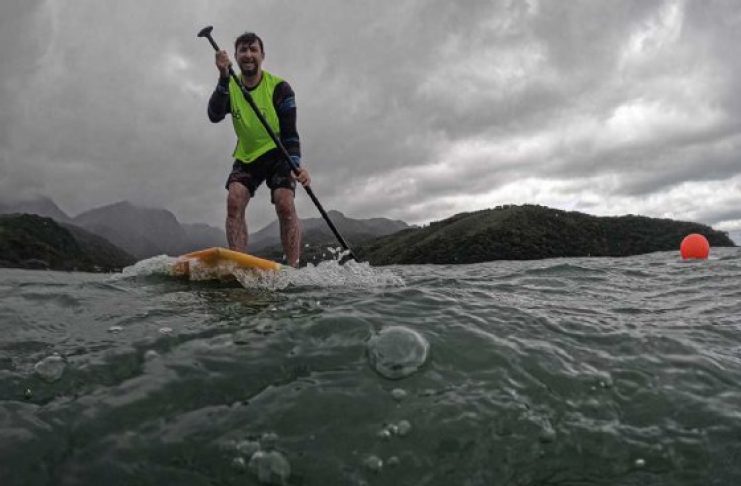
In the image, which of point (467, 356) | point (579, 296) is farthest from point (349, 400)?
point (579, 296)

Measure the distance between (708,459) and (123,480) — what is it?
358 cm

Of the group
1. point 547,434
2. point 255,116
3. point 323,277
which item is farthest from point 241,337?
point 255,116

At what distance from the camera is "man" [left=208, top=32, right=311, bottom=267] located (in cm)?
895

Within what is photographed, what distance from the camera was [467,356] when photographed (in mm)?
4434

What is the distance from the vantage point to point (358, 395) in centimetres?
364

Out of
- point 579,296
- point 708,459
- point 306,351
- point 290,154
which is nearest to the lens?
point 708,459

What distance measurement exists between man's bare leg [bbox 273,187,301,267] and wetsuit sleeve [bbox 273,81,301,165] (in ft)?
2.35

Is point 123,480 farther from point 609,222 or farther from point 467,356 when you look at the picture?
point 609,222

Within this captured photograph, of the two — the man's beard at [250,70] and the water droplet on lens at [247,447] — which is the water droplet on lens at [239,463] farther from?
the man's beard at [250,70]

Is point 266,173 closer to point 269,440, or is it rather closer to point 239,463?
point 269,440

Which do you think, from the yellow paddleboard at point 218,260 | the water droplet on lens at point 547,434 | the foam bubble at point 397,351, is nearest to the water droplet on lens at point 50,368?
the foam bubble at point 397,351

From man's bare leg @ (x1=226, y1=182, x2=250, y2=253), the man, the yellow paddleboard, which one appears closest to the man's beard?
the man

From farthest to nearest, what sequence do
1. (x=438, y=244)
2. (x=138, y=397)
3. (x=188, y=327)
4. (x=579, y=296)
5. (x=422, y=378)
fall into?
(x=438, y=244)
(x=579, y=296)
(x=188, y=327)
(x=422, y=378)
(x=138, y=397)

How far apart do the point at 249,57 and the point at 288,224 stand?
300 centimetres
